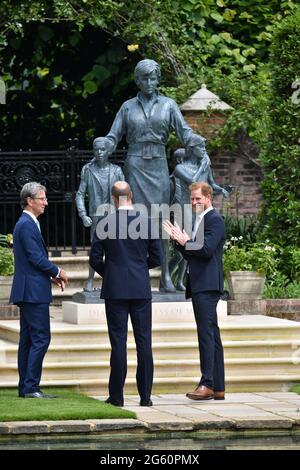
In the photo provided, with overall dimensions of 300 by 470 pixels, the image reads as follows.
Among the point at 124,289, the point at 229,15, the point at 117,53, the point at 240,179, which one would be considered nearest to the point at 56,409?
the point at 124,289

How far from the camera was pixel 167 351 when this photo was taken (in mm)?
12992

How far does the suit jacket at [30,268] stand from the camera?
11.7m

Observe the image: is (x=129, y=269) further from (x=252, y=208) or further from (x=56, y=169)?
(x=252, y=208)

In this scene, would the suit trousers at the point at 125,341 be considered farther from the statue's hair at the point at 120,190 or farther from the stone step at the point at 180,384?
the stone step at the point at 180,384

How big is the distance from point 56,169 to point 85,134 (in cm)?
376

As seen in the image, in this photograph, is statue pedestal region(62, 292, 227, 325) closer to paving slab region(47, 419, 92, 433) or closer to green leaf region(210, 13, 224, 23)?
paving slab region(47, 419, 92, 433)

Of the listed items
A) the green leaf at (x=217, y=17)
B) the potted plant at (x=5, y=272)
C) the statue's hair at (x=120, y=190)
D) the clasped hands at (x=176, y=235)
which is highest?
the green leaf at (x=217, y=17)

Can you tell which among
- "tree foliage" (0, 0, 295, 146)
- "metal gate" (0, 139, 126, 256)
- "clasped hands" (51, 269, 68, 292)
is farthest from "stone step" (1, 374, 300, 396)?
"tree foliage" (0, 0, 295, 146)

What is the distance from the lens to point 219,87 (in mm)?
19062

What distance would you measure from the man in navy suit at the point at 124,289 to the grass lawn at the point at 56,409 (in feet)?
1.18

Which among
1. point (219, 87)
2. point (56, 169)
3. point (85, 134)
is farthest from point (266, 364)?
point (85, 134)

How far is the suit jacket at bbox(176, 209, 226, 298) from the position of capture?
11797mm

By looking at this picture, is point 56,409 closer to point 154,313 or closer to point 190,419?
point 190,419

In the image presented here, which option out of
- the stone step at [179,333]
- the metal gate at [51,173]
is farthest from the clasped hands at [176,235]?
the metal gate at [51,173]
